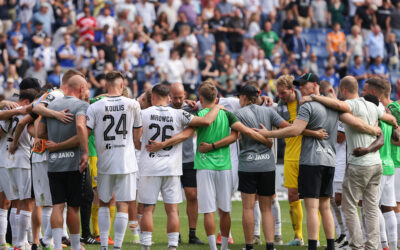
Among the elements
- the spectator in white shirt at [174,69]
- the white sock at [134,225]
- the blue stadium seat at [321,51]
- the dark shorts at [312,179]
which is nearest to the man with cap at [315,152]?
the dark shorts at [312,179]

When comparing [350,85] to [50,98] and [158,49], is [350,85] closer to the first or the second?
[50,98]

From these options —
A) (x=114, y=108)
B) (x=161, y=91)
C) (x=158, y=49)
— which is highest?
(x=158, y=49)

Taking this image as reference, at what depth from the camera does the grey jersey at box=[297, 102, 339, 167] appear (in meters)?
10.0

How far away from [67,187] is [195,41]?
589 inches

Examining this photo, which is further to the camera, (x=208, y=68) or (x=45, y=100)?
(x=208, y=68)

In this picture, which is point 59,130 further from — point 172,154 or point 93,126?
point 172,154

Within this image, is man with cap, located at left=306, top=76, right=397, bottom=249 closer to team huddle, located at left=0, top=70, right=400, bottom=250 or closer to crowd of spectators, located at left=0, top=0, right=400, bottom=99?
team huddle, located at left=0, top=70, right=400, bottom=250

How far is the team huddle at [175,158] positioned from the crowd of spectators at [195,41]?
10.2 metres

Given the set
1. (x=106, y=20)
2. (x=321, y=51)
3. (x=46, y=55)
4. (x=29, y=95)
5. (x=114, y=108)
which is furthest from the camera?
(x=321, y=51)

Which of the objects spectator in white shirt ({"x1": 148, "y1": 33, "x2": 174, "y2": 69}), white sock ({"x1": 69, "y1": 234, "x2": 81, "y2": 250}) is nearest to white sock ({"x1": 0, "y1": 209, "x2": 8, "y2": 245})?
white sock ({"x1": 69, "y1": 234, "x2": 81, "y2": 250})

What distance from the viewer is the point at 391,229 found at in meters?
10.5

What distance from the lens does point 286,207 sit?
17.8 m

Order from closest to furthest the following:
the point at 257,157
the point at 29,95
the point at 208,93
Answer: the point at 257,157 < the point at 208,93 < the point at 29,95

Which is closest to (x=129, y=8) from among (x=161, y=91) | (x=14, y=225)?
(x=14, y=225)
